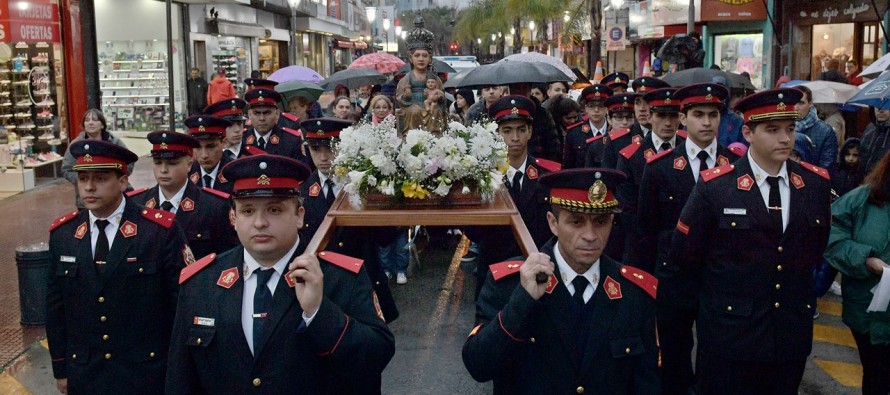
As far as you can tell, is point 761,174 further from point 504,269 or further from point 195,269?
point 195,269

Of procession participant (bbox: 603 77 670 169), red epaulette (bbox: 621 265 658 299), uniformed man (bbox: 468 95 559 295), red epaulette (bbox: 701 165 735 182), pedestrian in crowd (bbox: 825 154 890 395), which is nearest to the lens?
red epaulette (bbox: 621 265 658 299)

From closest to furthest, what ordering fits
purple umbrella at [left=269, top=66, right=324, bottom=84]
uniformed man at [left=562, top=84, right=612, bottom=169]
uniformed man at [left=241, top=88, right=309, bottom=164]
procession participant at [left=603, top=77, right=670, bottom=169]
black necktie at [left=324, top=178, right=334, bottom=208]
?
black necktie at [left=324, top=178, right=334, bottom=208] → procession participant at [left=603, top=77, right=670, bottom=169] → uniformed man at [left=241, top=88, right=309, bottom=164] → uniformed man at [left=562, top=84, right=612, bottom=169] → purple umbrella at [left=269, top=66, right=324, bottom=84]

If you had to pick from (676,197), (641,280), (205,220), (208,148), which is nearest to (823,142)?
(676,197)

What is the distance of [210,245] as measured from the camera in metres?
6.21

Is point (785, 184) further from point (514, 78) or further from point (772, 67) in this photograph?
point (772, 67)

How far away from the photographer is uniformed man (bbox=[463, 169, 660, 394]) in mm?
3664

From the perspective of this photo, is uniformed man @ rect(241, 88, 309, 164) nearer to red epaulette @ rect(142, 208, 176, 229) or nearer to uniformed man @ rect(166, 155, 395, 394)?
red epaulette @ rect(142, 208, 176, 229)

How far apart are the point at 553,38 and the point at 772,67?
3151 cm

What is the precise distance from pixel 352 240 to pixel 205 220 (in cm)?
101

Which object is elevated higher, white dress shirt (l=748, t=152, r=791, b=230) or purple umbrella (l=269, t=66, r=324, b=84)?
purple umbrella (l=269, t=66, r=324, b=84)

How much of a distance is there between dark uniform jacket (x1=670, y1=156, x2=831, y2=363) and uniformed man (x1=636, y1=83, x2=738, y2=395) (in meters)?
0.91

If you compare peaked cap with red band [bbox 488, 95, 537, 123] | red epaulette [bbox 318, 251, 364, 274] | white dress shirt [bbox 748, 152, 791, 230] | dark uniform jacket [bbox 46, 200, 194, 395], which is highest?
peaked cap with red band [bbox 488, 95, 537, 123]

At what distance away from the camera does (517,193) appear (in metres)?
6.71

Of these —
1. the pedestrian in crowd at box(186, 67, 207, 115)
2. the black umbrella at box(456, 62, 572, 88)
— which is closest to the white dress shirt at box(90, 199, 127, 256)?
→ the black umbrella at box(456, 62, 572, 88)
